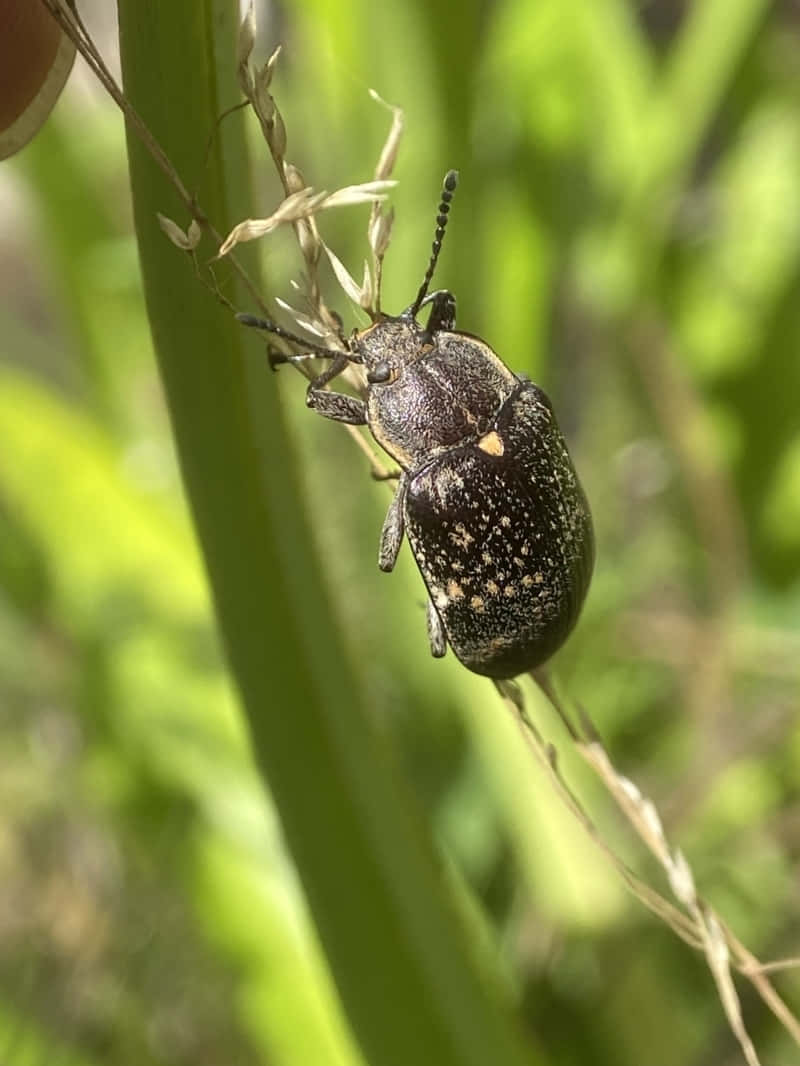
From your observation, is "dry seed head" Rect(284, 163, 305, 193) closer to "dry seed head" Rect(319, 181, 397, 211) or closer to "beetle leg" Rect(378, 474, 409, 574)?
"dry seed head" Rect(319, 181, 397, 211)

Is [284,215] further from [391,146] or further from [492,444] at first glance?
[492,444]

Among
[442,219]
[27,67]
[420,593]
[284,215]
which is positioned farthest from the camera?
[420,593]

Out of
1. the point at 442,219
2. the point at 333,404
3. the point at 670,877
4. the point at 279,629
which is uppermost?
the point at 442,219

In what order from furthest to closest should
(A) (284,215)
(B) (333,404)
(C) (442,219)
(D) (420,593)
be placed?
(D) (420,593) < (C) (442,219) < (B) (333,404) < (A) (284,215)

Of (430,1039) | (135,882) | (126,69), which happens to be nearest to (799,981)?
(430,1039)

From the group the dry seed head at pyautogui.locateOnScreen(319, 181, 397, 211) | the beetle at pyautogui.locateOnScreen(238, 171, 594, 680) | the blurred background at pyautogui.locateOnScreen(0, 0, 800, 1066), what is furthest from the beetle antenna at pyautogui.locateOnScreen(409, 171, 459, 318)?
the dry seed head at pyautogui.locateOnScreen(319, 181, 397, 211)

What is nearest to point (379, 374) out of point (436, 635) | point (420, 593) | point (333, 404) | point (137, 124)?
point (333, 404)
